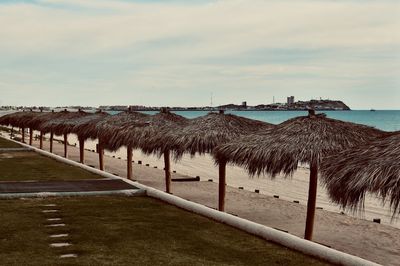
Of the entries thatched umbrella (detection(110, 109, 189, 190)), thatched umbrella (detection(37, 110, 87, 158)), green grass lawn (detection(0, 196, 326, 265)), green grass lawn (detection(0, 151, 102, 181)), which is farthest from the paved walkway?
thatched umbrella (detection(37, 110, 87, 158))

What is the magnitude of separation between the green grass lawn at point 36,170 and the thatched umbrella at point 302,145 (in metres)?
6.87

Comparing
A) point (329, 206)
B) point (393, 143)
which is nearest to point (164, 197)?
point (393, 143)

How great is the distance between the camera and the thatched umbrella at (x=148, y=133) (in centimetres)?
1753

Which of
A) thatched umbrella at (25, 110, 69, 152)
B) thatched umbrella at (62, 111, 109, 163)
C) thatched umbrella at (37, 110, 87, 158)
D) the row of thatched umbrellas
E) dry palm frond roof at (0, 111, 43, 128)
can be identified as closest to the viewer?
the row of thatched umbrellas

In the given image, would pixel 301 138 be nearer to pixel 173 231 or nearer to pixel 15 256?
pixel 173 231

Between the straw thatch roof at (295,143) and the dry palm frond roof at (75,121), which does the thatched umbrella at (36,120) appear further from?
the straw thatch roof at (295,143)

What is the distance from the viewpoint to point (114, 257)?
299 inches

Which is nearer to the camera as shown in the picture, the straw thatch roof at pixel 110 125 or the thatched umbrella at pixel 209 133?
the thatched umbrella at pixel 209 133

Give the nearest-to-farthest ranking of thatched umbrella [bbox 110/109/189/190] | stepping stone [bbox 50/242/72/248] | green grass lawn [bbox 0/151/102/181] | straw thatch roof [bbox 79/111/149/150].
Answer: stepping stone [bbox 50/242/72/248] < green grass lawn [bbox 0/151/102/181] < thatched umbrella [bbox 110/109/189/190] < straw thatch roof [bbox 79/111/149/150]

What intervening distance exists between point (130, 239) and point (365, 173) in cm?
403

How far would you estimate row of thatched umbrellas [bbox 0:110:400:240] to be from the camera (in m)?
8.82

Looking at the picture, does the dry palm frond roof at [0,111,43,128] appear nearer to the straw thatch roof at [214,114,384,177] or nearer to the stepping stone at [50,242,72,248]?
the straw thatch roof at [214,114,384,177]

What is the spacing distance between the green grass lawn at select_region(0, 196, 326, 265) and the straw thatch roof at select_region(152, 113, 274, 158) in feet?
11.2

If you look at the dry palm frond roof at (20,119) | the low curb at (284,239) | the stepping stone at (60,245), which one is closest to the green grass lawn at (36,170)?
the low curb at (284,239)
